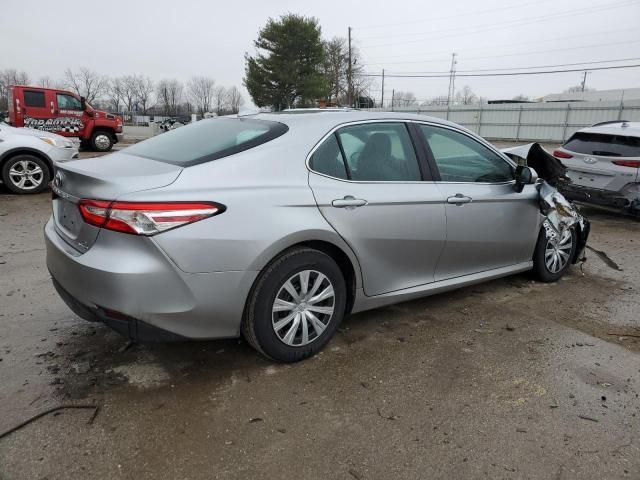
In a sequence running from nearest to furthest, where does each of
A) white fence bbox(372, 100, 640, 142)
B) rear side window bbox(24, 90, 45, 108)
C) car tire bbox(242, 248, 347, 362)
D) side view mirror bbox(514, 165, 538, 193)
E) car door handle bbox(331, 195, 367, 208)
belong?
1. car tire bbox(242, 248, 347, 362)
2. car door handle bbox(331, 195, 367, 208)
3. side view mirror bbox(514, 165, 538, 193)
4. rear side window bbox(24, 90, 45, 108)
5. white fence bbox(372, 100, 640, 142)

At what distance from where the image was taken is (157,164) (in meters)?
2.88

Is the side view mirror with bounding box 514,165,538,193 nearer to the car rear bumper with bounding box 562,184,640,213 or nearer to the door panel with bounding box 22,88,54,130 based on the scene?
the car rear bumper with bounding box 562,184,640,213

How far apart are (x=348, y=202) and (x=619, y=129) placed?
6313 mm

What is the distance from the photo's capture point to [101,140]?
55.2 feet

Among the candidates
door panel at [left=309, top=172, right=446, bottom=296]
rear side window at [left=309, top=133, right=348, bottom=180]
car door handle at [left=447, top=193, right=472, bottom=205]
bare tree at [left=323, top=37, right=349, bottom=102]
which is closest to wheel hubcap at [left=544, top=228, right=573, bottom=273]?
car door handle at [left=447, top=193, right=472, bottom=205]

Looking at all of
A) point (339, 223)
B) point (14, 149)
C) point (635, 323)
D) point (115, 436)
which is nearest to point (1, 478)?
point (115, 436)

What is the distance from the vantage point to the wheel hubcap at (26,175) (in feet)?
28.2

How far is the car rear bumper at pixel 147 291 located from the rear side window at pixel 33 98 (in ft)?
49.3

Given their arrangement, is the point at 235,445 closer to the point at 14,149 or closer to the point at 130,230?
the point at 130,230

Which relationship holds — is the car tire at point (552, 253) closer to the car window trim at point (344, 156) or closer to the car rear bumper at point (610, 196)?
the car window trim at point (344, 156)

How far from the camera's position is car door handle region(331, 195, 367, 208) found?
302 centimetres

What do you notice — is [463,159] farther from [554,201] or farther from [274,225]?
[274,225]

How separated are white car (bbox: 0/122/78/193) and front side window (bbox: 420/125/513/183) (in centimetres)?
727

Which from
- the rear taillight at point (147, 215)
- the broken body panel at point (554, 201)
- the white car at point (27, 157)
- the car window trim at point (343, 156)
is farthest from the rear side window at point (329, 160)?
the white car at point (27, 157)
